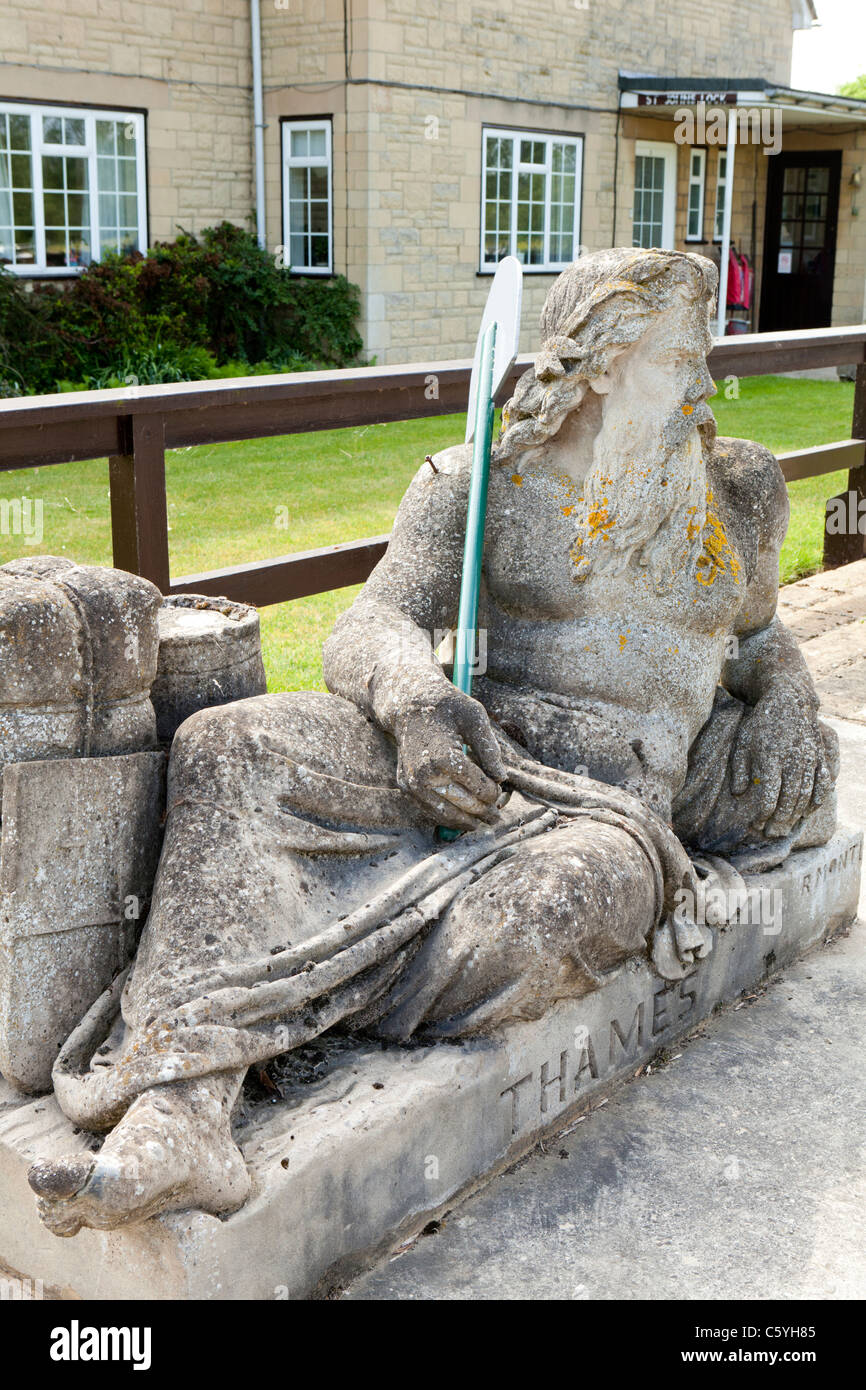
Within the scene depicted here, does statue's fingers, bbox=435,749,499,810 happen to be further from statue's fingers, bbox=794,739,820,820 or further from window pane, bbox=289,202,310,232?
window pane, bbox=289,202,310,232

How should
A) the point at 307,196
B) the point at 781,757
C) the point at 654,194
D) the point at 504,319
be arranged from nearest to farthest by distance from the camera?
the point at 504,319 → the point at 781,757 → the point at 307,196 → the point at 654,194

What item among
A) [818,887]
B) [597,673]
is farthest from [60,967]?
[818,887]

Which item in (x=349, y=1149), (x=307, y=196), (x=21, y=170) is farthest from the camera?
(x=307, y=196)

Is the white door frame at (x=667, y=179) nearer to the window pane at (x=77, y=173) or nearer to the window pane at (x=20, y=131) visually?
the window pane at (x=77, y=173)

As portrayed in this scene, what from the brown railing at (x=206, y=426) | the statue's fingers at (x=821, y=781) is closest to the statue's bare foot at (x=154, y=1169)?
the statue's fingers at (x=821, y=781)

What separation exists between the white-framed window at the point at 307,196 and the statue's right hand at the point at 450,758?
12.8m

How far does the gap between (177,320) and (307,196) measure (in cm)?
229

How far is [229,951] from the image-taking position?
208 centimetres

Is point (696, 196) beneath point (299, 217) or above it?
above

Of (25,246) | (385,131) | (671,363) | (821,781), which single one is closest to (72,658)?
(671,363)

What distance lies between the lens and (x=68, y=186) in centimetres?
1322

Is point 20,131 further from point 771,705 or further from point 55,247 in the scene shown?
point 771,705

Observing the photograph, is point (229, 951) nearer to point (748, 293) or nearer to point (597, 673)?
point (597, 673)

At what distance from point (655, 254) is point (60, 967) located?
155cm
